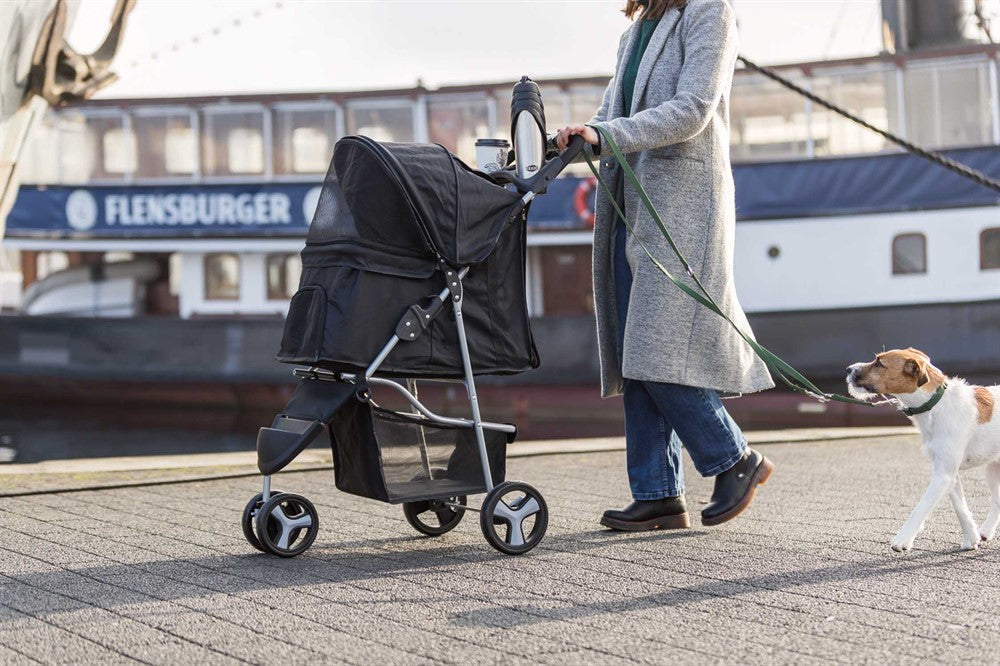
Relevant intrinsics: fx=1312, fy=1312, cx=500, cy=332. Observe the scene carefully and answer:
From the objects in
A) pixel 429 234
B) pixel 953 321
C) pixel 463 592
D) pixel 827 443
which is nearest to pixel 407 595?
pixel 463 592

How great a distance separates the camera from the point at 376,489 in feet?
10.6

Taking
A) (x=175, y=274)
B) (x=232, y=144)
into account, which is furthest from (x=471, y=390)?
(x=175, y=274)

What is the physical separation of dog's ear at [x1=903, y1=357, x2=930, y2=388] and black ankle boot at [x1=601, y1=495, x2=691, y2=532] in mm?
759

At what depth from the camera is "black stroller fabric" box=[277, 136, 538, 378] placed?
3.17 meters

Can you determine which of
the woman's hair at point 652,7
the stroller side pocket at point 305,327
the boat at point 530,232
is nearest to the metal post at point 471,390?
the stroller side pocket at point 305,327

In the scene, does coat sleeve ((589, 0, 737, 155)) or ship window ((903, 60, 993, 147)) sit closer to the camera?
coat sleeve ((589, 0, 737, 155))

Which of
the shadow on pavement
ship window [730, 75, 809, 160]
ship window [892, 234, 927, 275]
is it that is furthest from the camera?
ship window [730, 75, 809, 160]

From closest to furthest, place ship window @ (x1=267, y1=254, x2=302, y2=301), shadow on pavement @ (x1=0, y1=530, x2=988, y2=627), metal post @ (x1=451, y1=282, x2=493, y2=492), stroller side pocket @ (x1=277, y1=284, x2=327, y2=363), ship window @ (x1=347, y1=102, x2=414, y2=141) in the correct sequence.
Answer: shadow on pavement @ (x1=0, y1=530, x2=988, y2=627), stroller side pocket @ (x1=277, y1=284, x2=327, y2=363), metal post @ (x1=451, y1=282, x2=493, y2=492), ship window @ (x1=347, y1=102, x2=414, y2=141), ship window @ (x1=267, y1=254, x2=302, y2=301)

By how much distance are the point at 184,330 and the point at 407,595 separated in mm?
12042

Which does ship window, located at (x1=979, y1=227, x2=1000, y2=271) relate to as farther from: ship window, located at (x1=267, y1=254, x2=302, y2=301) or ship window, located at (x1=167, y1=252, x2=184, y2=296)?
ship window, located at (x1=167, y1=252, x2=184, y2=296)

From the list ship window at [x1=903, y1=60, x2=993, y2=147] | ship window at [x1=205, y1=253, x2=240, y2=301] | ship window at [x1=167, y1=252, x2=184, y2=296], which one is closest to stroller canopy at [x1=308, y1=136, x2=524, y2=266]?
ship window at [x1=903, y1=60, x2=993, y2=147]

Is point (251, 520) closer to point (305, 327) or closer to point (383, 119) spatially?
point (305, 327)

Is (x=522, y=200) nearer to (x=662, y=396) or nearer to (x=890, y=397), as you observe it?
(x=662, y=396)

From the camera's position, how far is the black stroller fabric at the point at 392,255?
125 inches
